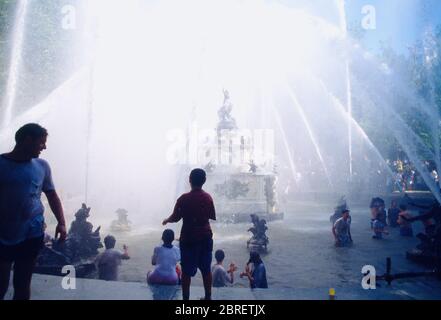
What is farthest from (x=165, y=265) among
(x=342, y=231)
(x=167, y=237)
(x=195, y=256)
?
(x=342, y=231)

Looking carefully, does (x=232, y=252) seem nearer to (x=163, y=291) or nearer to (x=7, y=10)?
(x=163, y=291)

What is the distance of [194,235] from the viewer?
178 inches

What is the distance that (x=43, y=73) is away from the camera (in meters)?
23.2

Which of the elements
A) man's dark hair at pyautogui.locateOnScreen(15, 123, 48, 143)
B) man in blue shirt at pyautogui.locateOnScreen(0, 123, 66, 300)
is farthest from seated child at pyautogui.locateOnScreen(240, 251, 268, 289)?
man's dark hair at pyautogui.locateOnScreen(15, 123, 48, 143)

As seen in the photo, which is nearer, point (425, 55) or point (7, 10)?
point (7, 10)

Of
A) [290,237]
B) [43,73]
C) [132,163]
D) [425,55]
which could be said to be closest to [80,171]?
[132,163]

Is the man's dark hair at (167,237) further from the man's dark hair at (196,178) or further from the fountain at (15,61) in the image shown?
the fountain at (15,61)

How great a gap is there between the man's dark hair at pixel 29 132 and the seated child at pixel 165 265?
8.74 feet

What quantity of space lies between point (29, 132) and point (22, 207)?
30.1 inches

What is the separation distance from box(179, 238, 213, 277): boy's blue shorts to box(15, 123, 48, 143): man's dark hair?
2205 mm

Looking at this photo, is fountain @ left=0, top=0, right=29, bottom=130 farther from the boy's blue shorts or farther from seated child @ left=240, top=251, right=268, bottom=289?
the boy's blue shorts

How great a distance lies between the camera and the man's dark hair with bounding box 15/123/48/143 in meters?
3.53

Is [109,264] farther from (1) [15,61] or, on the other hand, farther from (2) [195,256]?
(1) [15,61]
